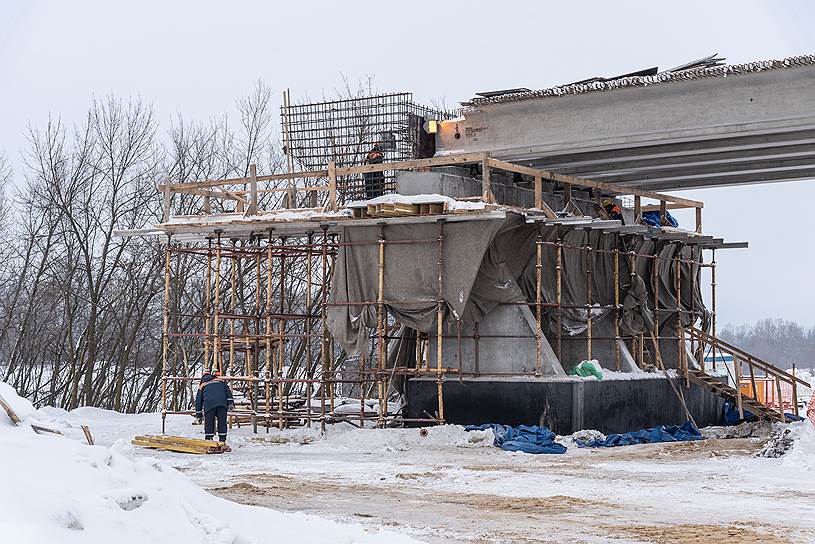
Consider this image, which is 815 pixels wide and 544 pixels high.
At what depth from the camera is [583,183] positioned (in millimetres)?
28703

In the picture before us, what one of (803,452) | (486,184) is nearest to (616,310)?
(486,184)

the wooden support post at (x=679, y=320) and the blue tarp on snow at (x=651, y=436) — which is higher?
the wooden support post at (x=679, y=320)

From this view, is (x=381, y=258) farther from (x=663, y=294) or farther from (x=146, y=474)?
(x=146, y=474)

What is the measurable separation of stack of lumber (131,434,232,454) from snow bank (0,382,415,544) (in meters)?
10.2

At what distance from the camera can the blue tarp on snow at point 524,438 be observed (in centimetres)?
2384

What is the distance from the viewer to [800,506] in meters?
15.9

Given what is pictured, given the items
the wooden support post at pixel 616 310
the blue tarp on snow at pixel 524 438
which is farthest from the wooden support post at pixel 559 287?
the blue tarp on snow at pixel 524 438

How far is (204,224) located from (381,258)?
185 inches

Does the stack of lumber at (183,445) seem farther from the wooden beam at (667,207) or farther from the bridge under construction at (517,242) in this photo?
the wooden beam at (667,207)

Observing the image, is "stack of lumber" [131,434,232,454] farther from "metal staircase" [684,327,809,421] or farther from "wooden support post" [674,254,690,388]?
"wooden support post" [674,254,690,388]

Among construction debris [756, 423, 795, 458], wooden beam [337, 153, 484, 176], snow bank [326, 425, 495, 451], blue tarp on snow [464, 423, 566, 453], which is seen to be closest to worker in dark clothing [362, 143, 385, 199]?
wooden beam [337, 153, 484, 176]

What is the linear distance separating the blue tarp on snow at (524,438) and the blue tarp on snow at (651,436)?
2.91 ft

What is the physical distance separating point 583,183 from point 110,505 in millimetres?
20182

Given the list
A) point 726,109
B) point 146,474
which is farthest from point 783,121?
point 146,474
